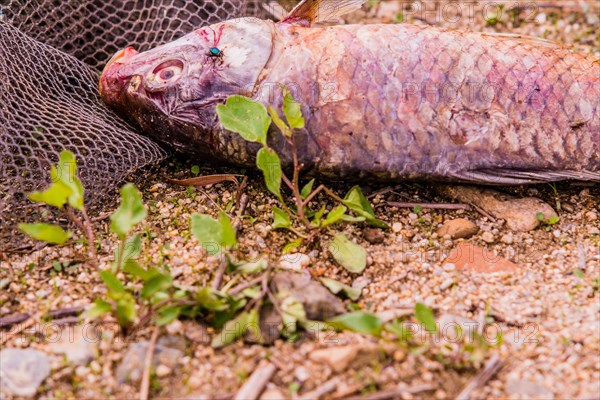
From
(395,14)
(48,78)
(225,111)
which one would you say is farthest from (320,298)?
(395,14)

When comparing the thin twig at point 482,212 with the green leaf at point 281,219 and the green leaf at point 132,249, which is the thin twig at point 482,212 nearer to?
the green leaf at point 281,219

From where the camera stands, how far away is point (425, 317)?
262 centimetres

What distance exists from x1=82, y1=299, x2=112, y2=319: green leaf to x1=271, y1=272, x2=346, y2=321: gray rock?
2.09 feet

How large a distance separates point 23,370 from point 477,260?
200 centimetres

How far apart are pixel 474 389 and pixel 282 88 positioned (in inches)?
60.6

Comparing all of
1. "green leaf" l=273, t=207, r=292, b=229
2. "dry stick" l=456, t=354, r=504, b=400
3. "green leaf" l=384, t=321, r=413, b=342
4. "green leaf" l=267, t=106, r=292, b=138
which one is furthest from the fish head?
"dry stick" l=456, t=354, r=504, b=400

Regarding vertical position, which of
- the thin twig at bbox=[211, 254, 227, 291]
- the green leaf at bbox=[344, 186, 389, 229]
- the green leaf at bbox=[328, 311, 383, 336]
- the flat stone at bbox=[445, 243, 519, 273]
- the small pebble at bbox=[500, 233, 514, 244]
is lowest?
the flat stone at bbox=[445, 243, 519, 273]

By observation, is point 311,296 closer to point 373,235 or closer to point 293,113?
point 373,235

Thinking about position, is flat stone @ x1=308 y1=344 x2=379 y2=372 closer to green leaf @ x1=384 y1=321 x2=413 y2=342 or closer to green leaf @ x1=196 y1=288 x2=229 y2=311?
green leaf @ x1=384 y1=321 x2=413 y2=342

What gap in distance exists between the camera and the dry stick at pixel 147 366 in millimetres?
2492

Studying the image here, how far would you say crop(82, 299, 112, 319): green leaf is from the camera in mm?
2582

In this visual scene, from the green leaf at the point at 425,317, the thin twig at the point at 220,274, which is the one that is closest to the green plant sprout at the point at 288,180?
the thin twig at the point at 220,274

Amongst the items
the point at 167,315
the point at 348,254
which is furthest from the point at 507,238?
the point at 167,315

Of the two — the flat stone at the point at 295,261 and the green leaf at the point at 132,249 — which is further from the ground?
the green leaf at the point at 132,249
